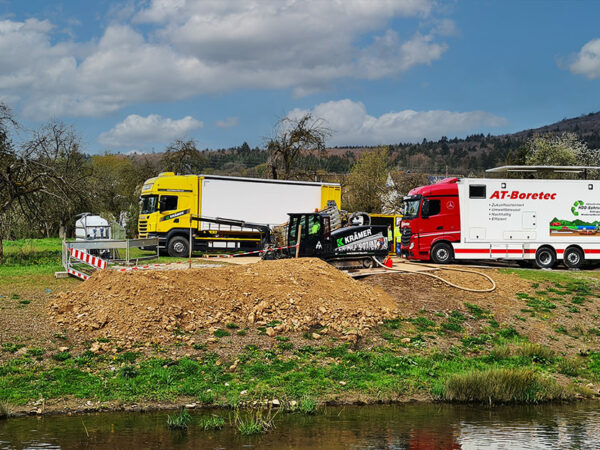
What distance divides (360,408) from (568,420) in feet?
12.1

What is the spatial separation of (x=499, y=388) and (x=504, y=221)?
1651cm

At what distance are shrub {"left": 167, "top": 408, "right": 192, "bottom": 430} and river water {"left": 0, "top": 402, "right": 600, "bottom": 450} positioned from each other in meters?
0.12

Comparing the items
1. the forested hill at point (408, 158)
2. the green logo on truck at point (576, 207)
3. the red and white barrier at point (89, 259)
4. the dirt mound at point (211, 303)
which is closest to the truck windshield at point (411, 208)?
the green logo on truck at point (576, 207)

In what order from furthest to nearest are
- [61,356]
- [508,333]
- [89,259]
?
[89,259] < [508,333] < [61,356]

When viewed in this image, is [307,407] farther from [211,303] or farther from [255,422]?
[211,303]

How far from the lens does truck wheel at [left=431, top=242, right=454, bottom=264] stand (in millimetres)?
27172

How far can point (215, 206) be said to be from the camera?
32.7 metres

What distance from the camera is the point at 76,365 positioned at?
12.3 metres

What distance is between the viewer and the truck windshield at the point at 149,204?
32094 millimetres

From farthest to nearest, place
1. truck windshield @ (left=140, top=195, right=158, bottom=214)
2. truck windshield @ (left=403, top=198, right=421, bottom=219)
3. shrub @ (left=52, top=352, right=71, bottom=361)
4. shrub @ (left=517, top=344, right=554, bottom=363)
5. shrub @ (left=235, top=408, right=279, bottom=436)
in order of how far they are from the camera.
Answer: truck windshield @ (left=140, top=195, right=158, bottom=214) → truck windshield @ (left=403, top=198, right=421, bottom=219) → shrub @ (left=517, top=344, right=554, bottom=363) → shrub @ (left=52, top=352, right=71, bottom=361) → shrub @ (left=235, top=408, right=279, bottom=436)

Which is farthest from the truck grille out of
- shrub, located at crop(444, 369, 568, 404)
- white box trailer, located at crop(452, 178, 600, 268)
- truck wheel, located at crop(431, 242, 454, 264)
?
shrub, located at crop(444, 369, 568, 404)

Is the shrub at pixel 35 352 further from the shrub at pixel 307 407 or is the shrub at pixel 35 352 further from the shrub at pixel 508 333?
the shrub at pixel 508 333

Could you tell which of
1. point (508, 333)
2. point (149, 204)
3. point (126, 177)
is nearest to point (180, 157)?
point (126, 177)

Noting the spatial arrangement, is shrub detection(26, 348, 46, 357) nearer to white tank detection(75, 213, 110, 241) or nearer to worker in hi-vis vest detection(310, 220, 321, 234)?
worker in hi-vis vest detection(310, 220, 321, 234)
